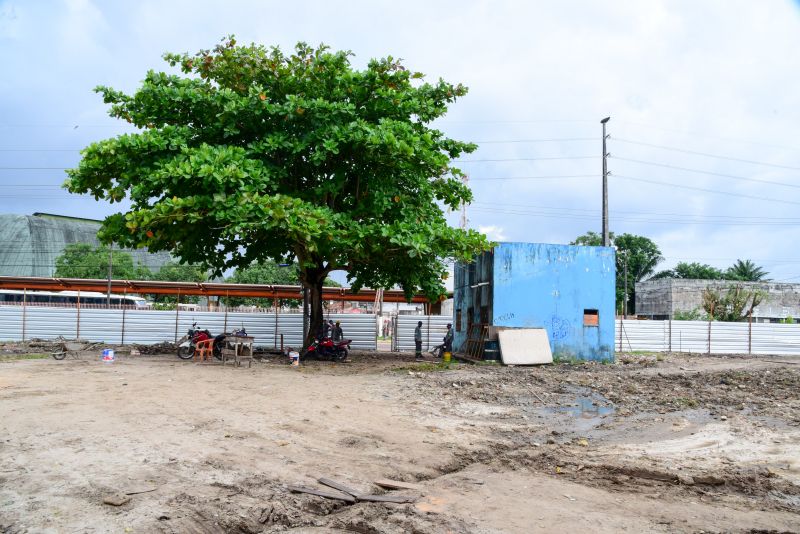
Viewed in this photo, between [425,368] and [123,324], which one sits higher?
[123,324]

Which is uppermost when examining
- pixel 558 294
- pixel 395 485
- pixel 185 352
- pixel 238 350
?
pixel 558 294

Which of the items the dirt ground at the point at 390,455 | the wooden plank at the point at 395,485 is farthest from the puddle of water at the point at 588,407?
the wooden plank at the point at 395,485

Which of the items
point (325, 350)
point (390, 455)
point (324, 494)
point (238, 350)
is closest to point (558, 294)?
point (325, 350)

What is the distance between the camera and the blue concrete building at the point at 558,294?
19.3 meters

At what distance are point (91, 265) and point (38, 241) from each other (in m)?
20.4

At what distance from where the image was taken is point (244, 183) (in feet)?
46.3

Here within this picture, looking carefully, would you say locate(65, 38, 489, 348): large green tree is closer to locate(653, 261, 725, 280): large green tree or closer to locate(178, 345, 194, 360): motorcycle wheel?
locate(178, 345, 194, 360): motorcycle wheel

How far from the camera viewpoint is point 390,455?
6.75 m

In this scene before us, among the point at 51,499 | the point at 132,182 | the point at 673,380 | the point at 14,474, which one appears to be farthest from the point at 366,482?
the point at 132,182

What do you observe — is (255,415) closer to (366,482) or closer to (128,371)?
(366,482)

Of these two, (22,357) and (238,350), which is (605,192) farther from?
(22,357)

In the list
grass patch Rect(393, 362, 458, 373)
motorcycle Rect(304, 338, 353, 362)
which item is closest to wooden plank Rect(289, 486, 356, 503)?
grass patch Rect(393, 362, 458, 373)

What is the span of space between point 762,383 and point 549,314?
21.5 ft

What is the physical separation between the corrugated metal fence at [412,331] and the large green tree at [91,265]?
26808 mm
